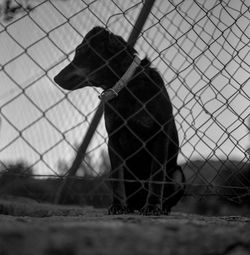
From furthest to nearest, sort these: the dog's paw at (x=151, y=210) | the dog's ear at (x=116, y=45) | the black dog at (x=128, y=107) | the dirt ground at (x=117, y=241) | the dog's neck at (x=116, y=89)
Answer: the dog's ear at (x=116, y=45)
the black dog at (x=128, y=107)
the dog's paw at (x=151, y=210)
the dog's neck at (x=116, y=89)
the dirt ground at (x=117, y=241)

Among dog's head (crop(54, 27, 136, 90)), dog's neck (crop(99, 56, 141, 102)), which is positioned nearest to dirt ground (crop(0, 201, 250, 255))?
dog's neck (crop(99, 56, 141, 102))

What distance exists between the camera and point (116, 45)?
2750mm

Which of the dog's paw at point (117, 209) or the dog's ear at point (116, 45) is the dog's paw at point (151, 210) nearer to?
the dog's paw at point (117, 209)

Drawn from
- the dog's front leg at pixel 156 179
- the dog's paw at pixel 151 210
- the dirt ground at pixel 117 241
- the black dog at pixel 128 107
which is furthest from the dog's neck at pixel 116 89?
the dirt ground at pixel 117 241

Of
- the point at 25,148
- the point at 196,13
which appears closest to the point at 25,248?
the point at 196,13

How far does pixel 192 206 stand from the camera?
216 inches

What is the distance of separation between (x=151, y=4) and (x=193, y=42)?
0.47 metres

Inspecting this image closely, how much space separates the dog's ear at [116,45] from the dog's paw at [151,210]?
2.99 ft

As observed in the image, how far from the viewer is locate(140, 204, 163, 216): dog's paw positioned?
248 cm

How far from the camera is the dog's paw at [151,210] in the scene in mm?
2480

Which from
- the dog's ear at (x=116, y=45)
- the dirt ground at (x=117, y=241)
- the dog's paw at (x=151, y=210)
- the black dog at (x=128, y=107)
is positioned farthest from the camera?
the dog's ear at (x=116, y=45)

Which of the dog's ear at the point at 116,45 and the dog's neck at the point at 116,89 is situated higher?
the dog's ear at the point at 116,45

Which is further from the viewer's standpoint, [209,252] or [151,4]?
[151,4]

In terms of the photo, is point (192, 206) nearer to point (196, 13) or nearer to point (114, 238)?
point (196, 13)
